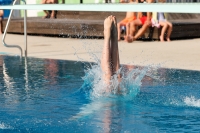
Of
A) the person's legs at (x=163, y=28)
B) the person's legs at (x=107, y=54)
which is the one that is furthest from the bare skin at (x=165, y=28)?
the person's legs at (x=107, y=54)

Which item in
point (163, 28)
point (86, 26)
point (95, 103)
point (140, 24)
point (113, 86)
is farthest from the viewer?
point (86, 26)

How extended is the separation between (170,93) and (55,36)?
10.9 meters

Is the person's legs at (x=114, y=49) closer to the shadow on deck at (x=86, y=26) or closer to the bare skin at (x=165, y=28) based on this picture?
the bare skin at (x=165, y=28)

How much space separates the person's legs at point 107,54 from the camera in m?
6.42

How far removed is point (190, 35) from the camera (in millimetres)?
15797

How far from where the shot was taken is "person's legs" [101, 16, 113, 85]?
253 inches

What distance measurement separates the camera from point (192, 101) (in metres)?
6.48

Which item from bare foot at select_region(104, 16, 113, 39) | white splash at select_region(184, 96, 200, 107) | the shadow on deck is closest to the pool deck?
the shadow on deck

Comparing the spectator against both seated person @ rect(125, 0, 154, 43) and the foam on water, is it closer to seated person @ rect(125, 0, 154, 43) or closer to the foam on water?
seated person @ rect(125, 0, 154, 43)

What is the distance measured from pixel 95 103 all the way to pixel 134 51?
6417 mm

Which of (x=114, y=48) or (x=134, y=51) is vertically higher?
(x=114, y=48)

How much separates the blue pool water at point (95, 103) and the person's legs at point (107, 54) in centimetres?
24

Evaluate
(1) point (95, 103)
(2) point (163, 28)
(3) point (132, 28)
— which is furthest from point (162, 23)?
(1) point (95, 103)

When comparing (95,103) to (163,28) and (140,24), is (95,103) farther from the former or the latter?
(140,24)
